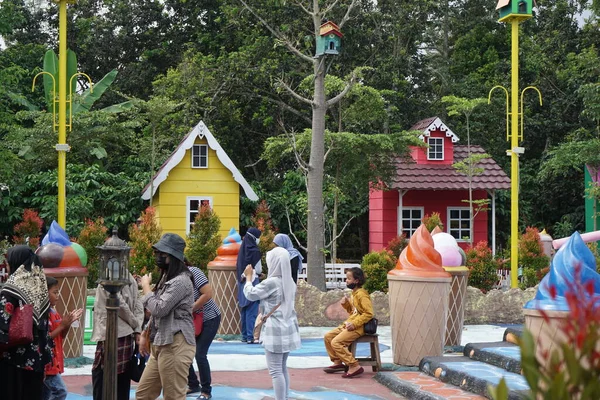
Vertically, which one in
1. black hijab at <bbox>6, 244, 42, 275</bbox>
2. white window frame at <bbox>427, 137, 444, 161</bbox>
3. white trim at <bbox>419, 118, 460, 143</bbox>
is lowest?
black hijab at <bbox>6, 244, 42, 275</bbox>

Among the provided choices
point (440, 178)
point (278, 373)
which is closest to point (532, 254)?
point (440, 178)

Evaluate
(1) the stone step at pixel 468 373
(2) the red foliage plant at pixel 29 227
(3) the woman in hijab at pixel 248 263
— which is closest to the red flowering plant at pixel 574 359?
(1) the stone step at pixel 468 373

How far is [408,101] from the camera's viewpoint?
95.7 feet

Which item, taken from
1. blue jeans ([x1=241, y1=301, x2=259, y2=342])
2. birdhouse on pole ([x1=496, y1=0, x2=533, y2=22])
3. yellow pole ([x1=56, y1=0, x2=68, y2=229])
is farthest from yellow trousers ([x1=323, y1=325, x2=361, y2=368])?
birdhouse on pole ([x1=496, y1=0, x2=533, y2=22])

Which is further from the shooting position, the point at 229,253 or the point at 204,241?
the point at 204,241

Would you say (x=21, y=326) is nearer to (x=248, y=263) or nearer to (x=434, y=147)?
(x=248, y=263)

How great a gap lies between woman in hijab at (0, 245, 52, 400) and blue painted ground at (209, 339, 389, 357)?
6.25 m

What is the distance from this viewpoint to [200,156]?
24.2m

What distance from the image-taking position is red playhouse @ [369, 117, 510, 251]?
2716 centimetres

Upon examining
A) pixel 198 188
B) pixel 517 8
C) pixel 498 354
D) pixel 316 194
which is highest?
pixel 517 8

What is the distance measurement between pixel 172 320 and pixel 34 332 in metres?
1.07

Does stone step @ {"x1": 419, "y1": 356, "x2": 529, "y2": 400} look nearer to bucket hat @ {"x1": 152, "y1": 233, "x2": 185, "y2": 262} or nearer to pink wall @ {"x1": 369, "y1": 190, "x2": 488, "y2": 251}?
bucket hat @ {"x1": 152, "y1": 233, "x2": 185, "y2": 262}

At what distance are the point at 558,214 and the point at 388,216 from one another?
24.6 feet

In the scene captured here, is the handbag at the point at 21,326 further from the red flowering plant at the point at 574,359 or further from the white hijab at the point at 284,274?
the red flowering plant at the point at 574,359
